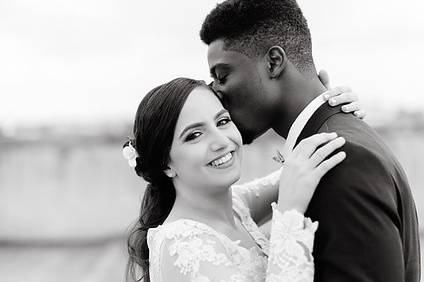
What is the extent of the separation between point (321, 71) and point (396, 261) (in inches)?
39.3

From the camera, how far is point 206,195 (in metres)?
3.09

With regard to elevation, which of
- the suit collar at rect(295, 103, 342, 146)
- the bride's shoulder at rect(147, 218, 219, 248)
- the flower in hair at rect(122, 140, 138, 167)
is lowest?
the bride's shoulder at rect(147, 218, 219, 248)

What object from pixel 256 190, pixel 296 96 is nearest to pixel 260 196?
pixel 256 190

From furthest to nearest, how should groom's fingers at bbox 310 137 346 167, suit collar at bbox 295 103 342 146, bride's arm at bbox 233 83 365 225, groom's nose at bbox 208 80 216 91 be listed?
bride's arm at bbox 233 83 365 225 → groom's nose at bbox 208 80 216 91 → suit collar at bbox 295 103 342 146 → groom's fingers at bbox 310 137 346 167

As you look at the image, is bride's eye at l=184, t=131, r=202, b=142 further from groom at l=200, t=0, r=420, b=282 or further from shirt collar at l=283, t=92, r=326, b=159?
shirt collar at l=283, t=92, r=326, b=159

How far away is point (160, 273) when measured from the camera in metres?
2.89

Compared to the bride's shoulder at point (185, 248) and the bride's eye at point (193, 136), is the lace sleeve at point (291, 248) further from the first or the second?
the bride's eye at point (193, 136)

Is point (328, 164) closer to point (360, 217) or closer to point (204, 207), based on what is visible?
point (360, 217)

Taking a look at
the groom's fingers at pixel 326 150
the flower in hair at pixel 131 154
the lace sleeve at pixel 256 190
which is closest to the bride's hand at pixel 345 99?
the groom's fingers at pixel 326 150

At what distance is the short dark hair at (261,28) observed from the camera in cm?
280

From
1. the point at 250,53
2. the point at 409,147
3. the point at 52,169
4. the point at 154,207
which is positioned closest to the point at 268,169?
the point at 409,147

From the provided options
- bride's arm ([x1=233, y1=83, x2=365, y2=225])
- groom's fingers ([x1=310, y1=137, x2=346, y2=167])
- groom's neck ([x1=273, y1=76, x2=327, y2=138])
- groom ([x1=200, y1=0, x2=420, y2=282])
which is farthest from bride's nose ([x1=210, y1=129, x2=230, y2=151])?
bride's arm ([x1=233, y1=83, x2=365, y2=225])

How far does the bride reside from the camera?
249 cm

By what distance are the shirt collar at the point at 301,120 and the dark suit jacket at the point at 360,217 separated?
0.64 ft
